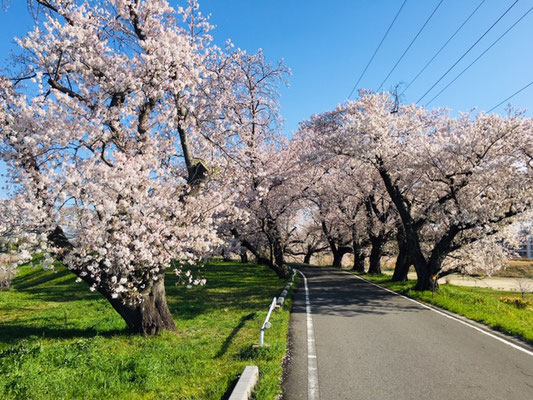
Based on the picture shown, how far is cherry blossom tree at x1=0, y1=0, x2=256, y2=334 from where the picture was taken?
26.0ft

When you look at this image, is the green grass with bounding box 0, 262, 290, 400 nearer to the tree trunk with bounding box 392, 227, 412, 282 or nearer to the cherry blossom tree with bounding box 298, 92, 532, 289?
the cherry blossom tree with bounding box 298, 92, 532, 289

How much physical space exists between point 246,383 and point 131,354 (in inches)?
140

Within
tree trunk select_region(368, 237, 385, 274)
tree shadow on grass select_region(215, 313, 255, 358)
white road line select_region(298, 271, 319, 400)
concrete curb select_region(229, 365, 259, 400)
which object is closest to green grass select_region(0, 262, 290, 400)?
tree shadow on grass select_region(215, 313, 255, 358)

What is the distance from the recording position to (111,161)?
8945mm

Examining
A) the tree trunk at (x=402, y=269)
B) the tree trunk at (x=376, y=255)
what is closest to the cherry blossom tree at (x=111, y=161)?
the tree trunk at (x=402, y=269)

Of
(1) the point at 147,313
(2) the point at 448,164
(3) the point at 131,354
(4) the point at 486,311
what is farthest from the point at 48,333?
(2) the point at 448,164

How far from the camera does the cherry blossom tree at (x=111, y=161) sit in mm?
7926

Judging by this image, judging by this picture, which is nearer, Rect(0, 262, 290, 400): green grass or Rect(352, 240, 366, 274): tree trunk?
Rect(0, 262, 290, 400): green grass

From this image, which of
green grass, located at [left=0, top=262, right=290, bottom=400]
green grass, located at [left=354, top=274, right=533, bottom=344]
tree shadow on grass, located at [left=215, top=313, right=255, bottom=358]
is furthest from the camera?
green grass, located at [left=354, top=274, right=533, bottom=344]

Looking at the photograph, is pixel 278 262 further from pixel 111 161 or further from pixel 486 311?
pixel 111 161

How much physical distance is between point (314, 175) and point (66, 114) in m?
20.7

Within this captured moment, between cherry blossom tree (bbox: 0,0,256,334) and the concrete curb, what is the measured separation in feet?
12.2

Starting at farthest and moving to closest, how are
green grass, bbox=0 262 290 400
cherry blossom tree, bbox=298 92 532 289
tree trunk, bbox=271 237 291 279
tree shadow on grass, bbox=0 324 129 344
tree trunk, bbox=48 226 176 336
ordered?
tree trunk, bbox=271 237 291 279 < cherry blossom tree, bbox=298 92 532 289 < tree shadow on grass, bbox=0 324 129 344 < tree trunk, bbox=48 226 176 336 < green grass, bbox=0 262 290 400

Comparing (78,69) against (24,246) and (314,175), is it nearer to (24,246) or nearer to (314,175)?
(24,246)
